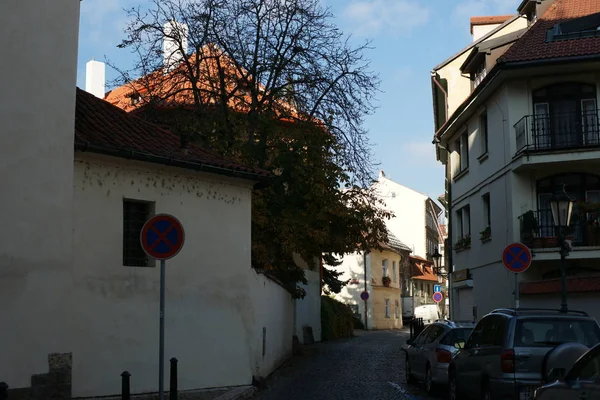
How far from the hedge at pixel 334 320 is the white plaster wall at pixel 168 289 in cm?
2508

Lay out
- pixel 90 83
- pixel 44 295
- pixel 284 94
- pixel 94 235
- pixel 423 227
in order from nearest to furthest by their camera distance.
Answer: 1. pixel 44 295
2. pixel 94 235
3. pixel 284 94
4. pixel 90 83
5. pixel 423 227

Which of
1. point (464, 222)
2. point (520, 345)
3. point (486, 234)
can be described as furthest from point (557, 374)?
point (464, 222)

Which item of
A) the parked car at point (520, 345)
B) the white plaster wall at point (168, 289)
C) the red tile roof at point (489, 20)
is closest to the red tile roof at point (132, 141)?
the white plaster wall at point (168, 289)

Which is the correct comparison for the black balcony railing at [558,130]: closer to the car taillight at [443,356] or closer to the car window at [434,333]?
the car window at [434,333]

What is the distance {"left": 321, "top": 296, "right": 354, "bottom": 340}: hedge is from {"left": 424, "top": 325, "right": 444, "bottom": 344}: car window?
25408mm

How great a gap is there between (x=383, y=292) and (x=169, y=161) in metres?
50.9

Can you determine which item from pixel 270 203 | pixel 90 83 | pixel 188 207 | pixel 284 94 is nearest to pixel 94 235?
pixel 188 207

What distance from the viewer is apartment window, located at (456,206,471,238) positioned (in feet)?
99.3

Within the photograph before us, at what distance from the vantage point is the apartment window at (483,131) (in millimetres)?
27281

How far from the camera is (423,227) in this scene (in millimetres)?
79688

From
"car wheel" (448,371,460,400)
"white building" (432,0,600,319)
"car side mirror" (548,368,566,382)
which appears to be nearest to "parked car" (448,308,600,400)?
"car wheel" (448,371,460,400)

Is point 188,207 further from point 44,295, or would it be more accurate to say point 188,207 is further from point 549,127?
point 549,127

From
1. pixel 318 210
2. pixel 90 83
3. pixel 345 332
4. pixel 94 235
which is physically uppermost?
pixel 90 83

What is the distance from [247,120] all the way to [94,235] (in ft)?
40.1
